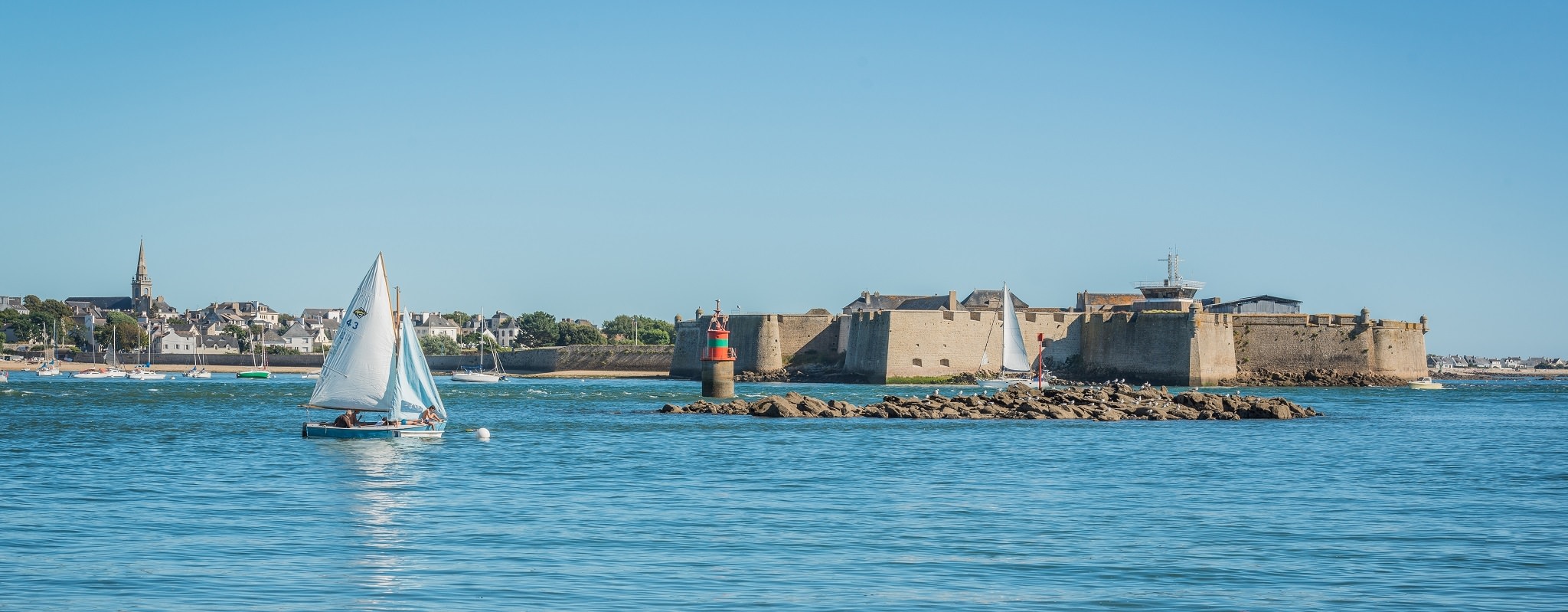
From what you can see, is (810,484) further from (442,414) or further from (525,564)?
(442,414)

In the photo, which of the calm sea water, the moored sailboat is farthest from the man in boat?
the moored sailboat

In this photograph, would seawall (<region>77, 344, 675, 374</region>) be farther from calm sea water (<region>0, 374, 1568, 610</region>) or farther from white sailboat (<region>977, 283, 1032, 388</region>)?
calm sea water (<region>0, 374, 1568, 610</region>)

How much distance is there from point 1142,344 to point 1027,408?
2523 centimetres

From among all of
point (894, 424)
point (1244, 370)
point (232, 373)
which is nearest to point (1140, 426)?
point (894, 424)

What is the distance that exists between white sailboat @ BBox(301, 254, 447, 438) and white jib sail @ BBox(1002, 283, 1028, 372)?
3430 centimetres

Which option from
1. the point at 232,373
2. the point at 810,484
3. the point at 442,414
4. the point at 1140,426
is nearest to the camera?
the point at 810,484

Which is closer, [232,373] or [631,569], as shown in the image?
[631,569]

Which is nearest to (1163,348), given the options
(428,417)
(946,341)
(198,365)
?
(946,341)

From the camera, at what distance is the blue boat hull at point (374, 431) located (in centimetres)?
2636

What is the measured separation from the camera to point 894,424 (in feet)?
112

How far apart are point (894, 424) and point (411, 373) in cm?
1123

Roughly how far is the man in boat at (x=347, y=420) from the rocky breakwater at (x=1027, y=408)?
12.9 meters

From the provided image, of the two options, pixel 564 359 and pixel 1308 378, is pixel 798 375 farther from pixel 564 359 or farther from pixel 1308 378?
pixel 564 359

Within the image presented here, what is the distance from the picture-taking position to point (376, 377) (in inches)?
1017
